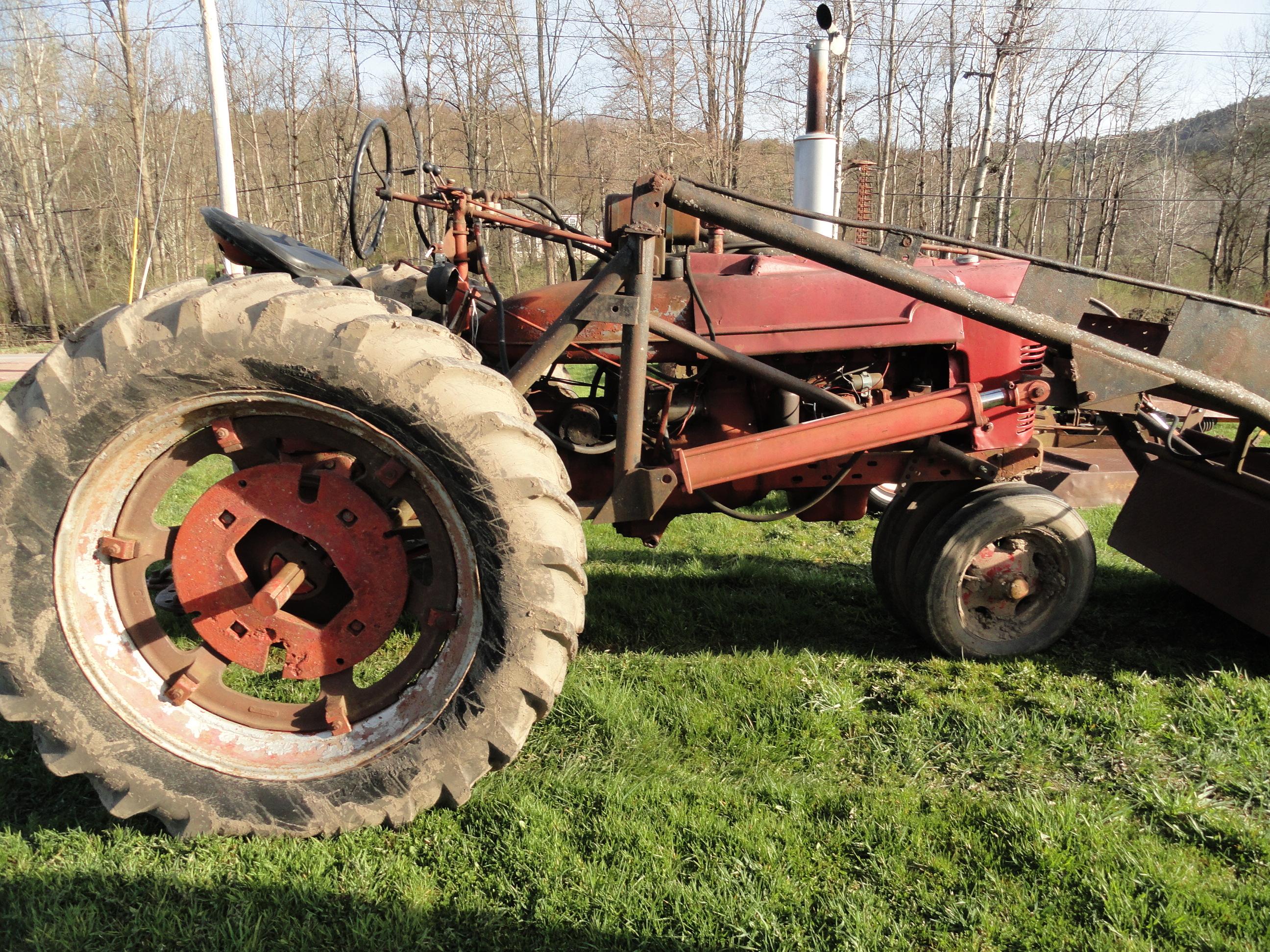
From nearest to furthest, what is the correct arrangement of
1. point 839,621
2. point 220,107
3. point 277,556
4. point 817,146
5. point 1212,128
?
point 277,556 → point 839,621 → point 817,146 → point 220,107 → point 1212,128

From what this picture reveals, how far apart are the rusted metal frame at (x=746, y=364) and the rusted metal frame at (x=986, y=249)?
0.37 m

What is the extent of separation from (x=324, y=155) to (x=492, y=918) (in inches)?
974

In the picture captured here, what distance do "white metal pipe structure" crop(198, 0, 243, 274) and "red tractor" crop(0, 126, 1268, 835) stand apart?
7.50m

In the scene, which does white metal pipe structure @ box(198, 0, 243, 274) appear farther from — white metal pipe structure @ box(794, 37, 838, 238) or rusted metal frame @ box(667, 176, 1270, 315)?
rusted metal frame @ box(667, 176, 1270, 315)

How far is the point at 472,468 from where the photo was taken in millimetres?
1998

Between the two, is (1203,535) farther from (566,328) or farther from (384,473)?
(384,473)

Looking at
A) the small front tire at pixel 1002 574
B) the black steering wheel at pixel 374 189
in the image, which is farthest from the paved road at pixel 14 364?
the small front tire at pixel 1002 574

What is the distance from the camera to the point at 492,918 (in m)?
1.90

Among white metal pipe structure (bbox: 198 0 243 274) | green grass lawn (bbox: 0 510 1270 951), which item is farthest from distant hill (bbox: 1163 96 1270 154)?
green grass lawn (bbox: 0 510 1270 951)

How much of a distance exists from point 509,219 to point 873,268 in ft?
4.11

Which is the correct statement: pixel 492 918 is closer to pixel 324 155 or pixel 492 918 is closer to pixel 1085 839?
pixel 1085 839

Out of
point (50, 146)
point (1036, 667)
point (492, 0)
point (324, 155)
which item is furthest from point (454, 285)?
point (50, 146)

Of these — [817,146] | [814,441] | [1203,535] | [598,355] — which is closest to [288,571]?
[598,355]

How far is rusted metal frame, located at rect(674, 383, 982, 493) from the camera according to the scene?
2.65m
